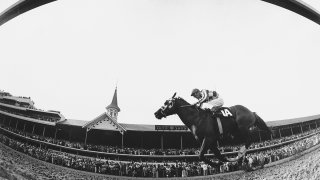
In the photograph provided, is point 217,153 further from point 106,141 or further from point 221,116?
point 106,141

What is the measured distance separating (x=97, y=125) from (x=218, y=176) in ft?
9.60

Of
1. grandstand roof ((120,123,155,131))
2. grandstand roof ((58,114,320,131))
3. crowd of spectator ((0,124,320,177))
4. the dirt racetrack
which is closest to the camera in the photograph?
the dirt racetrack

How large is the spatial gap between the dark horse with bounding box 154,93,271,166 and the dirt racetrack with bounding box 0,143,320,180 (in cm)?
59

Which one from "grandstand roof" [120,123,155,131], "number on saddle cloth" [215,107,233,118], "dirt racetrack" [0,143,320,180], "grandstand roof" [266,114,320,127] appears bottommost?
"dirt racetrack" [0,143,320,180]

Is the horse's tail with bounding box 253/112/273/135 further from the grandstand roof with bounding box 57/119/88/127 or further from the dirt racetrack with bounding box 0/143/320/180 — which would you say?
the grandstand roof with bounding box 57/119/88/127

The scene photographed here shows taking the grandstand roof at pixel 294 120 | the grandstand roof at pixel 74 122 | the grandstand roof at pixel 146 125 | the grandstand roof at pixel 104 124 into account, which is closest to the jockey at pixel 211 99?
the grandstand roof at pixel 146 125

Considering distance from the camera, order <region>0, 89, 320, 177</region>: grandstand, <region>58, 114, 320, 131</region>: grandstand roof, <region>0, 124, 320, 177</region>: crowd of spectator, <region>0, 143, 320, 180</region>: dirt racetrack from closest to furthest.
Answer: <region>0, 143, 320, 180</region>: dirt racetrack → <region>0, 124, 320, 177</region>: crowd of spectator → <region>58, 114, 320, 131</region>: grandstand roof → <region>0, 89, 320, 177</region>: grandstand

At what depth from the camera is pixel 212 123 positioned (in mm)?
4805

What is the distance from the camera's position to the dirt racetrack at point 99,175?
4.75 m

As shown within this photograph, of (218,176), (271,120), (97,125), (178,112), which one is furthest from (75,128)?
(271,120)

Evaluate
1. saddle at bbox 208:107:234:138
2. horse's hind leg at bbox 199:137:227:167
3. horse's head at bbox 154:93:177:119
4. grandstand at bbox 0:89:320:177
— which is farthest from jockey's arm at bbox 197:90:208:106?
grandstand at bbox 0:89:320:177

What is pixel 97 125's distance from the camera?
19.7 ft

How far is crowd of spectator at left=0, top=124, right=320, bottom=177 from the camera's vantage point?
5090 mm

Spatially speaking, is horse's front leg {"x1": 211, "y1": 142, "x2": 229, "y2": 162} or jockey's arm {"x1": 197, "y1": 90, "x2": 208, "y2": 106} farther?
jockey's arm {"x1": 197, "y1": 90, "x2": 208, "y2": 106}
